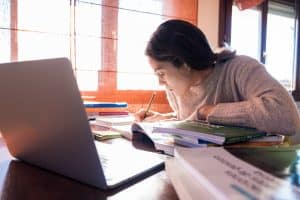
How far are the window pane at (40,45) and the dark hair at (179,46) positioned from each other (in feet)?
1.98

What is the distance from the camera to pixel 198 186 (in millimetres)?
343

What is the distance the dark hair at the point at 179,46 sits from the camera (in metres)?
1.06

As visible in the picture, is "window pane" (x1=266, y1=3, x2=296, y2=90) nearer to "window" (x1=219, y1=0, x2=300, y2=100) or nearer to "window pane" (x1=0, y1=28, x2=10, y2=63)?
"window" (x1=219, y1=0, x2=300, y2=100)

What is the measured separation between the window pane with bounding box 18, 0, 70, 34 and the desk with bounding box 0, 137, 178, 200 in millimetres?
1045

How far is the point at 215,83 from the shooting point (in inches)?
46.6

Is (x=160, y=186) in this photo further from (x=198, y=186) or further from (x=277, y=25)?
(x=277, y=25)

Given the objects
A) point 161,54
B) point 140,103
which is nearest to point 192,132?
point 161,54

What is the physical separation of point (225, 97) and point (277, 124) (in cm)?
34

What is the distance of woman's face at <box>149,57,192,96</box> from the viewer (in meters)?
1.13

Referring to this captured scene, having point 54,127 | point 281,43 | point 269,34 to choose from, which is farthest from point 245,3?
point 54,127

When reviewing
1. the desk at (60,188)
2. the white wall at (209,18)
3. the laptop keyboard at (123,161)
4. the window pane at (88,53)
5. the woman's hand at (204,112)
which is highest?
the white wall at (209,18)

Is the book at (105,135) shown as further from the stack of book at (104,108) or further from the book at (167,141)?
the stack of book at (104,108)

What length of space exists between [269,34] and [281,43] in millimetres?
206

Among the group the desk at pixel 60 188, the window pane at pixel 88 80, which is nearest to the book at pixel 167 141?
the desk at pixel 60 188
